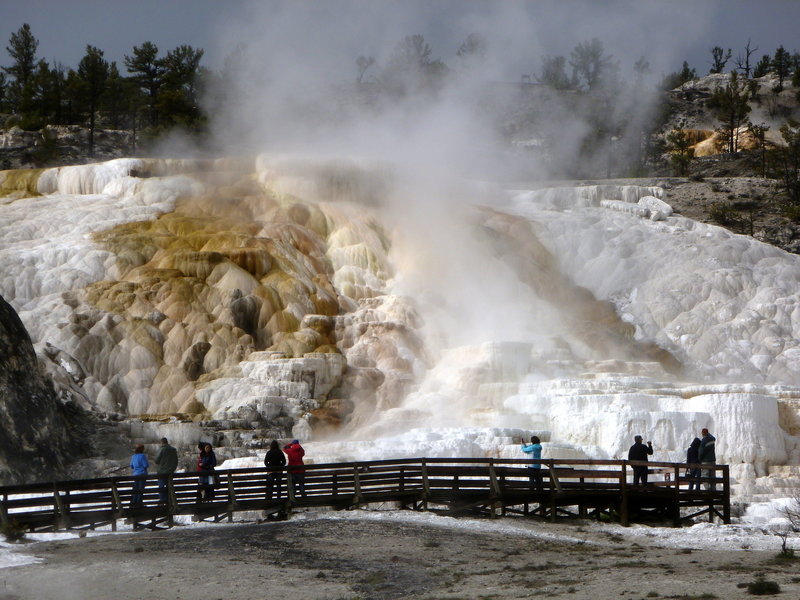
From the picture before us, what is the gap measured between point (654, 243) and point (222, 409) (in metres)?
17.1

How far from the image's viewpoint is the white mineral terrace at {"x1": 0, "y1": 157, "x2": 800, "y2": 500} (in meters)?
22.9

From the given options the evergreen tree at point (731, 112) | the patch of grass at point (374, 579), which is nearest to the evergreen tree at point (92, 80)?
the evergreen tree at point (731, 112)

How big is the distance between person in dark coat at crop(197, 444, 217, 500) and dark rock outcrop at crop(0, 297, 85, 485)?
14.5 ft

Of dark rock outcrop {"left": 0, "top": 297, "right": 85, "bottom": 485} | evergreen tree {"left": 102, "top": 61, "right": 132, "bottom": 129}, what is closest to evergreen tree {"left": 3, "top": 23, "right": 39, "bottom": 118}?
evergreen tree {"left": 102, "top": 61, "right": 132, "bottom": 129}

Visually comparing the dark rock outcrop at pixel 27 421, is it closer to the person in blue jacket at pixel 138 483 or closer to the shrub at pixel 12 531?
the person in blue jacket at pixel 138 483

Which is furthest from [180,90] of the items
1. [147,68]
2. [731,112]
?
[731,112]

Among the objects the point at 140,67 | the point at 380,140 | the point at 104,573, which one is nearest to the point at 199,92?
the point at 140,67

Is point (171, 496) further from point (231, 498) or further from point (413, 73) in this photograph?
point (413, 73)

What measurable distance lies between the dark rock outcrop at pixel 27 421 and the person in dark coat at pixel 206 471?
4.42 metres

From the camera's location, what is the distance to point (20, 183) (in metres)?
38.9

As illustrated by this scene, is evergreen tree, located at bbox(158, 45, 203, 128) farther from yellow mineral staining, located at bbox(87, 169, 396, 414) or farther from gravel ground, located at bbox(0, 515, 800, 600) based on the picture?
gravel ground, located at bbox(0, 515, 800, 600)

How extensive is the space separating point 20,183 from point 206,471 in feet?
82.6

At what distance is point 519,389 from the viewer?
83.7 ft

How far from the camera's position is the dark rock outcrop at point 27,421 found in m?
20.2
